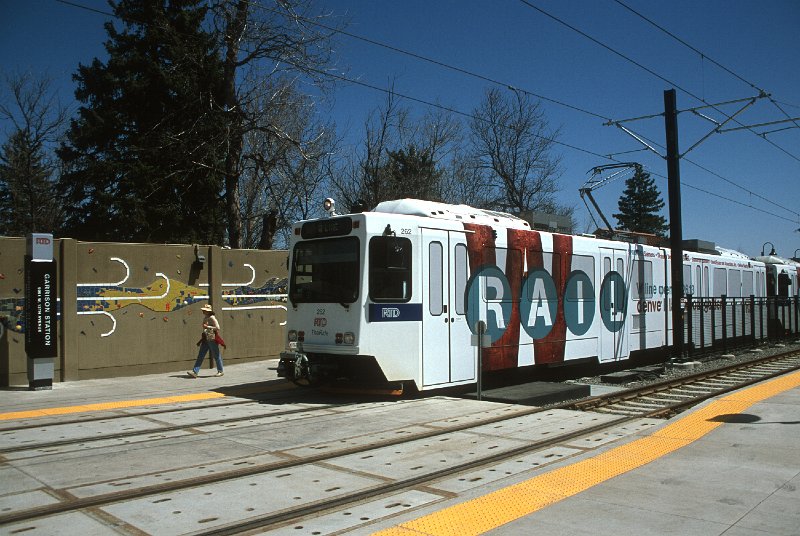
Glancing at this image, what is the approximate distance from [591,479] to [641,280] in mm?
11421

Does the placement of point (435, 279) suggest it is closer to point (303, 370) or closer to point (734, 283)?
point (303, 370)

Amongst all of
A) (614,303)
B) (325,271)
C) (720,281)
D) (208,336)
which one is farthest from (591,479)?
(720,281)

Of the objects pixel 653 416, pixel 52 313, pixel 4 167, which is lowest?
pixel 653 416

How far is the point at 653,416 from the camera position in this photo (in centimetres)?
1023

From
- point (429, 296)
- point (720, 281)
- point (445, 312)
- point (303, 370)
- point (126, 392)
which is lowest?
point (126, 392)

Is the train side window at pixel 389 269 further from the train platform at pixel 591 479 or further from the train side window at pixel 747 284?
the train side window at pixel 747 284

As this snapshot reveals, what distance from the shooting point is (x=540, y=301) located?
13.3m

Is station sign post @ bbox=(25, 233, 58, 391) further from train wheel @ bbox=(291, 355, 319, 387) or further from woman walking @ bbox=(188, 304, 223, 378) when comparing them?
train wheel @ bbox=(291, 355, 319, 387)

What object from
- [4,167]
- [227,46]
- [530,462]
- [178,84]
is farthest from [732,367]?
[4,167]

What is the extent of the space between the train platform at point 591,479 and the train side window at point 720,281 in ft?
34.8

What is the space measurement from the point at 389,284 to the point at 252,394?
12.0ft

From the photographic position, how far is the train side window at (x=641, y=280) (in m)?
16.6

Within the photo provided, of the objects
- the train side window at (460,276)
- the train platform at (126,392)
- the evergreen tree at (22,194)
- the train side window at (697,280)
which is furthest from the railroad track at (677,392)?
the evergreen tree at (22,194)

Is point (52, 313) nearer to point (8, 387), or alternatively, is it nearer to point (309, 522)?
point (8, 387)
